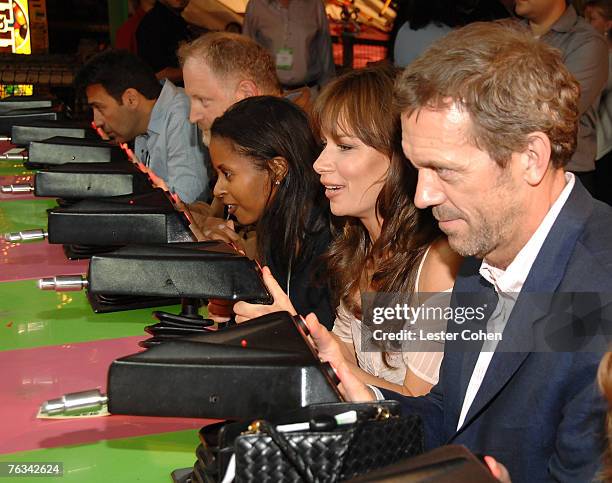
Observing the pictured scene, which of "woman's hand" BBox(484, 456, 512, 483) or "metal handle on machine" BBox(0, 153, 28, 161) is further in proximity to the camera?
"metal handle on machine" BBox(0, 153, 28, 161)

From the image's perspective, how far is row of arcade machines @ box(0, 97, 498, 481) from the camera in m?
1.08

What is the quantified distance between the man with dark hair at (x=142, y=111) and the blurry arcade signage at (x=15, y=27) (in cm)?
552

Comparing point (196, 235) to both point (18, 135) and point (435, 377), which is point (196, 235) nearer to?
point (435, 377)

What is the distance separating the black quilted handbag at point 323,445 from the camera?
2.95 ft

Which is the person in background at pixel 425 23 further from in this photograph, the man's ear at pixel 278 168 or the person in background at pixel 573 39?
the man's ear at pixel 278 168

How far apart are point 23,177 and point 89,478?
278cm

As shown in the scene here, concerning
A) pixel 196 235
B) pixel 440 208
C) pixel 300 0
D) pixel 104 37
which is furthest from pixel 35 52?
pixel 440 208

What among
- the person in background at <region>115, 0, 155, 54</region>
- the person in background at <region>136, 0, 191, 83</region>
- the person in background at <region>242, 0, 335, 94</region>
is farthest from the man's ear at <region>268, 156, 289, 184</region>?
the person in background at <region>115, 0, 155, 54</region>

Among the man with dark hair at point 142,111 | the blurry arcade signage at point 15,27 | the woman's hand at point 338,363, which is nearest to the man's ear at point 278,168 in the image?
the woman's hand at point 338,363

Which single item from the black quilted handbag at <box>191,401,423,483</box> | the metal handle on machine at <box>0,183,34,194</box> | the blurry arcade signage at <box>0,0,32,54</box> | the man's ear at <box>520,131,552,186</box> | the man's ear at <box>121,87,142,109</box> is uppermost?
the man's ear at <box>520,131,552,186</box>

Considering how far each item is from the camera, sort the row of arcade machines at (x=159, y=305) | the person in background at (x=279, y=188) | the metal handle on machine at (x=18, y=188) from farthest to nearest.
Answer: the metal handle on machine at (x=18, y=188) < the person in background at (x=279, y=188) < the row of arcade machines at (x=159, y=305)

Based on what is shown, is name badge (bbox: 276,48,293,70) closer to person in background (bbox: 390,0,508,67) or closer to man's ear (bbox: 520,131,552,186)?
person in background (bbox: 390,0,508,67)

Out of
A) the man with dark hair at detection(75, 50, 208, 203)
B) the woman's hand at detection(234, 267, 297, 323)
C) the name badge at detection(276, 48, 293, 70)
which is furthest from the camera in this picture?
the name badge at detection(276, 48, 293, 70)

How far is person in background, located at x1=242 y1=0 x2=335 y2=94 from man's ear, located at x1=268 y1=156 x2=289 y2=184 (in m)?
2.28
